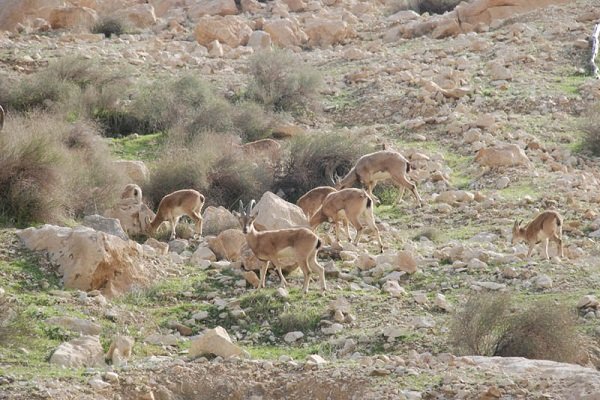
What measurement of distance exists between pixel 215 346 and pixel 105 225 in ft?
16.9

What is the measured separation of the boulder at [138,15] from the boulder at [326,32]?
4.97 metres

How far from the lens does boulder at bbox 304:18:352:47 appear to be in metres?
34.2

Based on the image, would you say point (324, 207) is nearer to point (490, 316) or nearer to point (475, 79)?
point (490, 316)

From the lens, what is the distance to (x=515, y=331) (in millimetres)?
11602

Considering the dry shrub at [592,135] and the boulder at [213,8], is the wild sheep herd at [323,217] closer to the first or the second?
the dry shrub at [592,135]

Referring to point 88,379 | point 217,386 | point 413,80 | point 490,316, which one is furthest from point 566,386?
point 413,80

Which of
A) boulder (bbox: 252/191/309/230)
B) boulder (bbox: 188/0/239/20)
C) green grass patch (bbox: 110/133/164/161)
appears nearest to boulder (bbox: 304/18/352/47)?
boulder (bbox: 188/0/239/20)

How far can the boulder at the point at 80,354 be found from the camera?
10.8 metres

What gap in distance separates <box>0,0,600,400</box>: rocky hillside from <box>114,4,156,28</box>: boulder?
3301 millimetres

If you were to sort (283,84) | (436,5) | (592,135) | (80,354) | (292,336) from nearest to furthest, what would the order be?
(80,354), (292,336), (592,135), (283,84), (436,5)

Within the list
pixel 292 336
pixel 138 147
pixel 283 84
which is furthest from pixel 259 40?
pixel 292 336

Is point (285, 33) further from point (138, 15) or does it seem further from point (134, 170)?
point (134, 170)

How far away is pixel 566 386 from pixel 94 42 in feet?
79.6

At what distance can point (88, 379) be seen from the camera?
9922 millimetres
